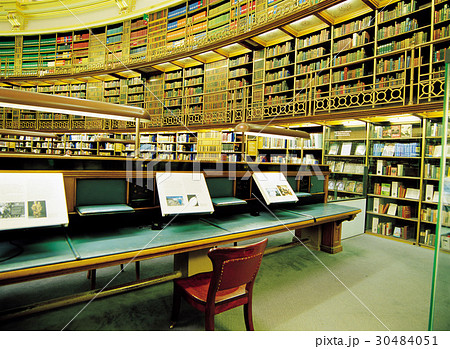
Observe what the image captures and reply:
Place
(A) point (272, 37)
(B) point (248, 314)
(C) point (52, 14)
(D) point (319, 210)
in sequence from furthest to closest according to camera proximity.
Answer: (C) point (52, 14) → (A) point (272, 37) → (D) point (319, 210) → (B) point (248, 314)

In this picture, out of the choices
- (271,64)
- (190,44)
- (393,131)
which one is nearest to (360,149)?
(393,131)

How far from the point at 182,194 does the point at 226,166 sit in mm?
813

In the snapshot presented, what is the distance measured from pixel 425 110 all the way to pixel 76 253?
192 inches

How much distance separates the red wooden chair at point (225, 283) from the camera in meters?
1.47

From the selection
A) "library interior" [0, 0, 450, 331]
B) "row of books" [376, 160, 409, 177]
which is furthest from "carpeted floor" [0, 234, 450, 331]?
"row of books" [376, 160, 409, 177]

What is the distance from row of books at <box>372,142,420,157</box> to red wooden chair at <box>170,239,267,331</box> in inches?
168

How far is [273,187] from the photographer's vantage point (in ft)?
9.80

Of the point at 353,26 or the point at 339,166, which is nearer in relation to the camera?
the point at 353,26

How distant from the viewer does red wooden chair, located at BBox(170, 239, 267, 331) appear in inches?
58.0

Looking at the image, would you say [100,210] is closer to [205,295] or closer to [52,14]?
[205,295]

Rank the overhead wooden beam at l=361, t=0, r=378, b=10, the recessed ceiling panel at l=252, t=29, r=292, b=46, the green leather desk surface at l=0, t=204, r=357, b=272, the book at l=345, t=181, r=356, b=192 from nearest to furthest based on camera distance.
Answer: the green leather desk surface at l=0, t=204, r=357, b=272 → the overhead wooden beam at l=361, t=0, r=378, b=10 → the book at l=345, t=181, r=356, b=192 → the recessed ceiling panel at l=252, t=29, r=292, b=46

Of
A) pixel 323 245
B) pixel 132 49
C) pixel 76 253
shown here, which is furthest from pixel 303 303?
pixel 132 49

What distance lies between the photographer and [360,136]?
17.4 feet

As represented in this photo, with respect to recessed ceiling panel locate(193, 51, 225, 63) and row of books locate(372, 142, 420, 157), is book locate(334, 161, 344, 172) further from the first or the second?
recessed ceiling panel locate(193, 51, 225, 63)
